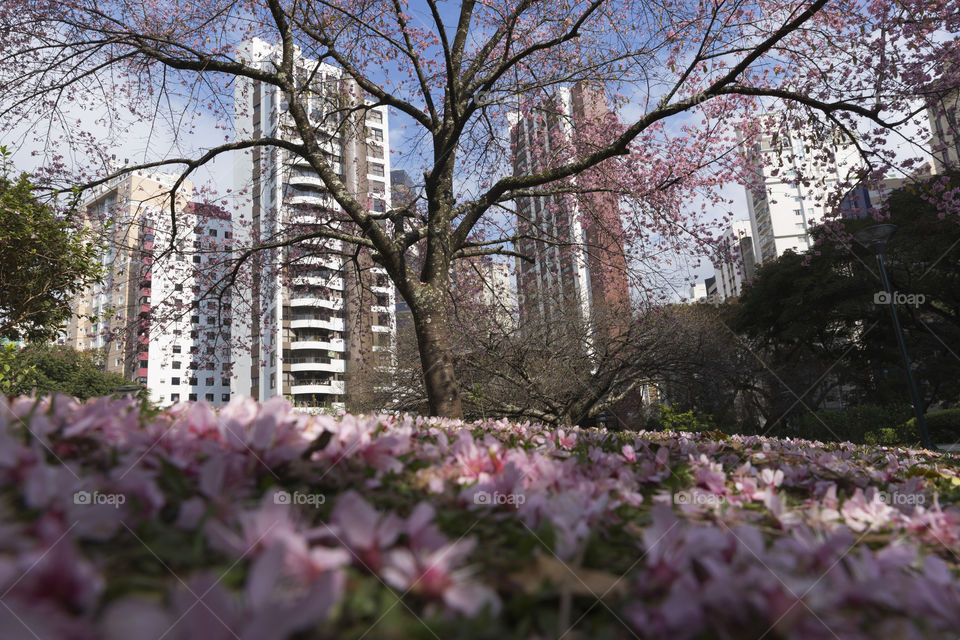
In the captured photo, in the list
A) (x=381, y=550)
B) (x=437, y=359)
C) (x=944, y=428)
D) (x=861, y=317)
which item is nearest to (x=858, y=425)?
(x=944, y=428)

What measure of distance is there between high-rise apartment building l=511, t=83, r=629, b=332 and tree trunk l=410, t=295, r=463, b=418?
7.74 ft

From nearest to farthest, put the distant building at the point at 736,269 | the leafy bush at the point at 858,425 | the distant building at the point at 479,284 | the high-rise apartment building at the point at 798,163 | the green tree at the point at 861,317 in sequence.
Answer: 1. the high-rise apartment building at the point at 798,163
2. the distant building at the point at 479,284
3. the leafy bush at the point at 858,425
4. the green tree at the point at 861,317
5. the distant building at the point at 736,269

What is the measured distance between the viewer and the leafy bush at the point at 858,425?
16955mm

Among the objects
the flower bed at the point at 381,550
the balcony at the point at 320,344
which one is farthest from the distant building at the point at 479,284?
the balcony at the point at 320,344

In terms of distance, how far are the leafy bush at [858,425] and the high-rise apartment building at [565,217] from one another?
347 inches

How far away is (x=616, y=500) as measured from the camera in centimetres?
144

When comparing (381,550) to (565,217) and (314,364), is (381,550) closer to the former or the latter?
(565,217)

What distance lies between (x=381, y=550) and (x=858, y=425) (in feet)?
68.1

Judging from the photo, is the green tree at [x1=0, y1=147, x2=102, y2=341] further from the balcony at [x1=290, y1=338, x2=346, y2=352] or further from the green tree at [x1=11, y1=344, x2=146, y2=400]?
the balcony at [x1=290, y1=338, x2=346, y2=352]

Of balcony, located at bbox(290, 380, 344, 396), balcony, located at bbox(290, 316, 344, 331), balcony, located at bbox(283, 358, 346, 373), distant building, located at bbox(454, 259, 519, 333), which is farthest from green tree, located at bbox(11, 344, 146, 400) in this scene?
distant building, located at bbox(454, 259, 519, 333)

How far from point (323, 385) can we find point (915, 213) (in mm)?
55247

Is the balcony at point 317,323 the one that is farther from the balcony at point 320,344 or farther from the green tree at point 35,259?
the green tree at point 35,259

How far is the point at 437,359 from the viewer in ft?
23.8

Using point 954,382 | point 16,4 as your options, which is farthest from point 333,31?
point 954,382
